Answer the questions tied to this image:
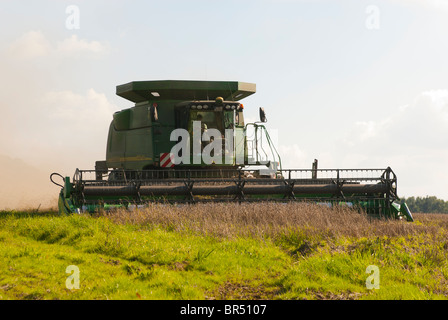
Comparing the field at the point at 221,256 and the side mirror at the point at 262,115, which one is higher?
the side mirror at the point at 262,115

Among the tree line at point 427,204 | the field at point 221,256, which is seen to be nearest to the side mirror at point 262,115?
the field at point 221,256

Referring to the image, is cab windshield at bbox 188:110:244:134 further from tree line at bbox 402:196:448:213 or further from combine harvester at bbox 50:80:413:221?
tree line at bbox 402:196:448:213

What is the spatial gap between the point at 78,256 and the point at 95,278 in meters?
1.02

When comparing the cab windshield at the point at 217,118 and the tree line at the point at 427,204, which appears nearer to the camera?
the cab windshield at the point at 217,118

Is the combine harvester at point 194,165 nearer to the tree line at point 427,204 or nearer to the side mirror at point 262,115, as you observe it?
the side mirror at point 262,115

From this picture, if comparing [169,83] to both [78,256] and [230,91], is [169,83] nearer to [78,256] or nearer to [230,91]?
[230,91]

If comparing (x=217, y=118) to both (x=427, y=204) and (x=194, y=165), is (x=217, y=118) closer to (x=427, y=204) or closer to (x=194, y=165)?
(x=194, y=165)

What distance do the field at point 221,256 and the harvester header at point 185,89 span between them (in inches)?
176

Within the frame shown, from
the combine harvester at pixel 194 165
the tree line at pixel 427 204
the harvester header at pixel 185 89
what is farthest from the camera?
the tree line at pixel 427 204

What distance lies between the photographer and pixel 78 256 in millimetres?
6715

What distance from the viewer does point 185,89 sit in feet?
43.3

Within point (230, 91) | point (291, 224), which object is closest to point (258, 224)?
point (291, 224)

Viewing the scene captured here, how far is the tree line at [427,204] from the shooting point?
97312 millimetres

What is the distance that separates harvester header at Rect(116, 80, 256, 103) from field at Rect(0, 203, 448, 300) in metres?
4.47
